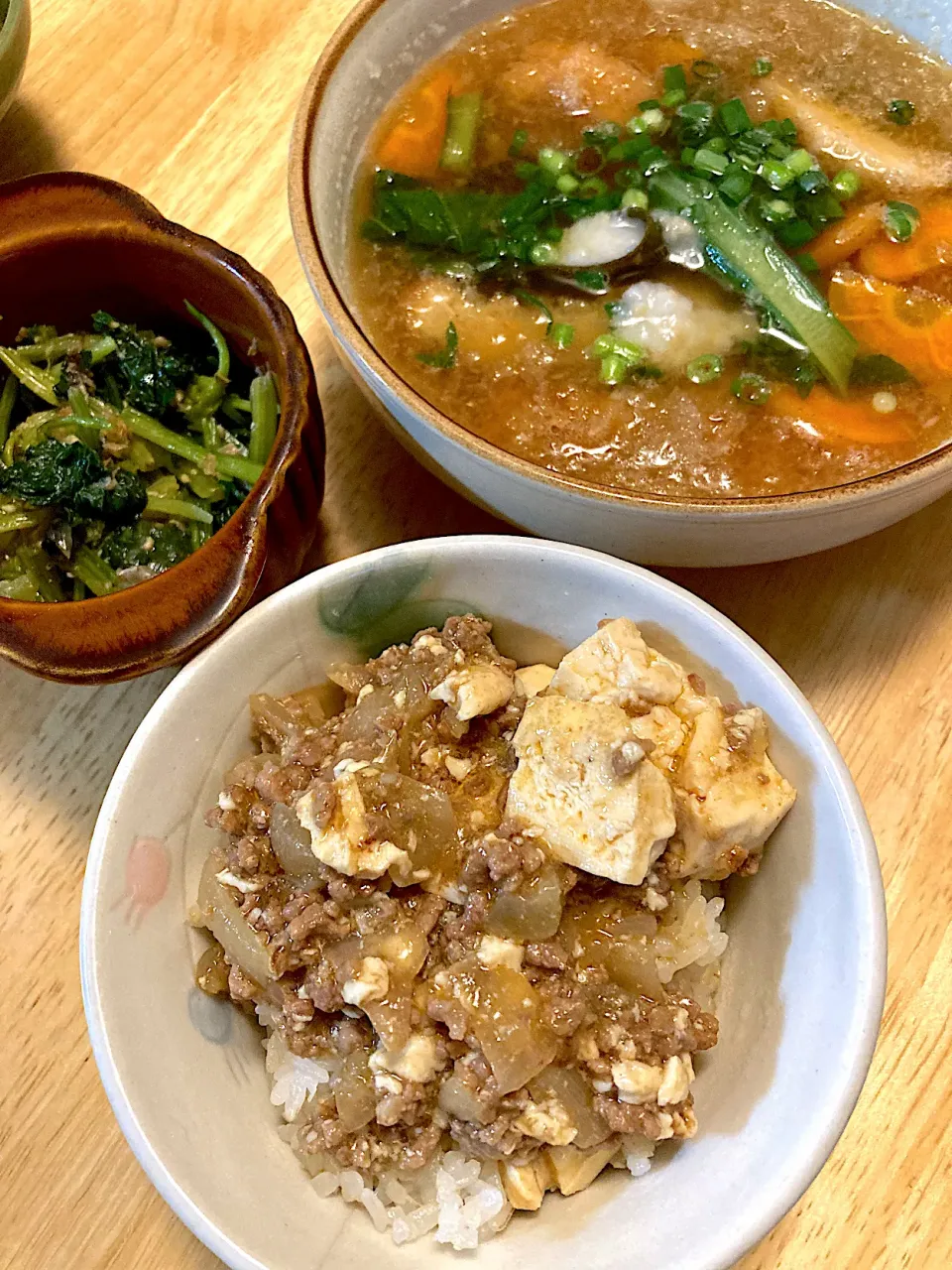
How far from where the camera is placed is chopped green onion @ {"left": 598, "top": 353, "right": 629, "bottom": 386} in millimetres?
1650

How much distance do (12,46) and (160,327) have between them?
590mm

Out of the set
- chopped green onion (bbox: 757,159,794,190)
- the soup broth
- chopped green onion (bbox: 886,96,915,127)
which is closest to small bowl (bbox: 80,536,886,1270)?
the soup broth

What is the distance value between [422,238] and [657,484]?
0.61 m

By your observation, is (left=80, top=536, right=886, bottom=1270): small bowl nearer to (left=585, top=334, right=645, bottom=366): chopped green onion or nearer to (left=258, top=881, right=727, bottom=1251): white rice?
(left=258, top=881, right=727, bottom=1251): white rice

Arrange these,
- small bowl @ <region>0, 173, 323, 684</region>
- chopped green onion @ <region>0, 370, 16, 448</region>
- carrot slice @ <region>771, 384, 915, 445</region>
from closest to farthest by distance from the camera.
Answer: small bowl @ <region>0, 173, 323, 684</region>, carrot slice @ <region>771, 384, 915, 445</region>, chopped green onion @ <region>0, 370, 16, 448</region>

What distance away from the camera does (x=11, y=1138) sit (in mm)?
1487

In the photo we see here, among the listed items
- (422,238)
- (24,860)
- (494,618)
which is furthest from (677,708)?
(24,860)

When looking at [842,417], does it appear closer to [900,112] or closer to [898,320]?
[898,320]

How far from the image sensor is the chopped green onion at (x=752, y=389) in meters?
1.64

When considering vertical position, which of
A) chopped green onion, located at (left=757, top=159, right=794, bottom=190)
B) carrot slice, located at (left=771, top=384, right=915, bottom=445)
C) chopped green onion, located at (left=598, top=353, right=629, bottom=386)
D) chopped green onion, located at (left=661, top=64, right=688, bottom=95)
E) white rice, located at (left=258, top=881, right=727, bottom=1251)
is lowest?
white rice, located at (left=258, top=881, right=727, bottom=1251)

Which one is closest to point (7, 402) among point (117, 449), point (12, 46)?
point (117, 449)

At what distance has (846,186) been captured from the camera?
1.81 metres

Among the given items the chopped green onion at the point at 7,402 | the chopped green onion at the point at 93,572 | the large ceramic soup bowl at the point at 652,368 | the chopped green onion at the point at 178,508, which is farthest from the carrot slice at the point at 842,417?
the chopped green onion at the point at 7,402

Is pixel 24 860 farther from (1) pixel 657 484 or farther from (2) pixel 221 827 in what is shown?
(1) pixel 657 484
